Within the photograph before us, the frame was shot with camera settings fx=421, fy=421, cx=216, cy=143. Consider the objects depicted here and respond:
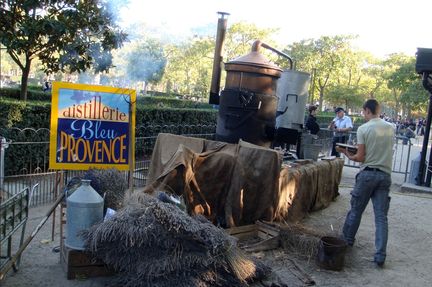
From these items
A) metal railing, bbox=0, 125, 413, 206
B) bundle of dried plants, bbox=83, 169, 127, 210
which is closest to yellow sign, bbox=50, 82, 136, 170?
bundle of dried plants, bbox=83, 169, 127, 210

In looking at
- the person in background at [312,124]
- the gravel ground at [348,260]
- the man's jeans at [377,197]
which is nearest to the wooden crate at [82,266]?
the gravel ground at [348,260]

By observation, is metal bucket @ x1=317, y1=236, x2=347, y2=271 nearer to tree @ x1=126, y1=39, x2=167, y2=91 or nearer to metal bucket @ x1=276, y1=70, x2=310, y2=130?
metal bucket @ x1=276, y1=70, x2=310, y2=130

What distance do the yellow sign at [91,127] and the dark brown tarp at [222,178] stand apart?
0.61 m

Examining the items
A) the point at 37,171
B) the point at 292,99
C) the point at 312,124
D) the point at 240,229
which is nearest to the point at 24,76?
the point at 37,171

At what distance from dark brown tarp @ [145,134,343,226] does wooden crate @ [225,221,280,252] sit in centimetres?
14

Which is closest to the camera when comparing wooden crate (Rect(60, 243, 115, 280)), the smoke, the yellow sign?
wooden crate (Rect(60, 243, 115, 280))

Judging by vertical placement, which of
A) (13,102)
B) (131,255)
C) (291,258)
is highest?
(13,102)

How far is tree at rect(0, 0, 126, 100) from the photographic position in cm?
833

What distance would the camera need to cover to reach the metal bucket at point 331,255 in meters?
4.90

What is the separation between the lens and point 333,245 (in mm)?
4891

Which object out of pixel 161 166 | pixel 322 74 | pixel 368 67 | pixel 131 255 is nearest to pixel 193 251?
pixel 131 255

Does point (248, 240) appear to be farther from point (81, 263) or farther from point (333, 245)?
point (81, 263)

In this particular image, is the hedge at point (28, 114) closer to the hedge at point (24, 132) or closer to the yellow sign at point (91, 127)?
the hedge at point (24, 132)

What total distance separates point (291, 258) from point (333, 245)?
1.82 feet
